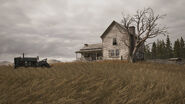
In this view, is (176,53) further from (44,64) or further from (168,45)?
(44,64)

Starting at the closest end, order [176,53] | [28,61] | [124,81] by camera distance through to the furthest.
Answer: [124,81] → [28,61] → [176,53]

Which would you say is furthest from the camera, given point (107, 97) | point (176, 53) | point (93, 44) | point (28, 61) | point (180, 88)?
point (176, 53)

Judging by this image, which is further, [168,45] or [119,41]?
[168,45]

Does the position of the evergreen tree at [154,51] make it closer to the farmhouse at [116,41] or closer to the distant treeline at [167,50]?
the distant treeline at [167,50]

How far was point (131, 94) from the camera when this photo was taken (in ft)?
13.4

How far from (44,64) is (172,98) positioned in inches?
499

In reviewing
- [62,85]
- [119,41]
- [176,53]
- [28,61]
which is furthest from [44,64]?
[176,53]

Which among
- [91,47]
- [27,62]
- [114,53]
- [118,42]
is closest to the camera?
[27,62]

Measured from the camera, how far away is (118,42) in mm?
28797

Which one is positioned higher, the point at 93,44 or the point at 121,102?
the point at 93,44

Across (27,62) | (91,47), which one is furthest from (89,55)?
(27,62)

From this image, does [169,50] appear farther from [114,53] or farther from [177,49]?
[114,53]


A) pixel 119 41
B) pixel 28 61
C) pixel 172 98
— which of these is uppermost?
pixel 119 41

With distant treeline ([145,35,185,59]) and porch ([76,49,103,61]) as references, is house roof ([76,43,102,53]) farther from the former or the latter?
distant treeline ([145,35,185,59])
